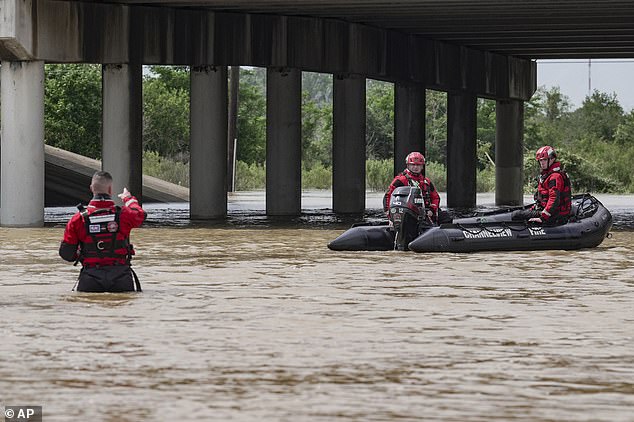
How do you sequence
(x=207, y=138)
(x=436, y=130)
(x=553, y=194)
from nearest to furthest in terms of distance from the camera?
(x=553, y=194) → (x=207, y=138) → (x=436, y=130)

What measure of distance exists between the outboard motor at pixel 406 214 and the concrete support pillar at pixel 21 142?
33.9ft

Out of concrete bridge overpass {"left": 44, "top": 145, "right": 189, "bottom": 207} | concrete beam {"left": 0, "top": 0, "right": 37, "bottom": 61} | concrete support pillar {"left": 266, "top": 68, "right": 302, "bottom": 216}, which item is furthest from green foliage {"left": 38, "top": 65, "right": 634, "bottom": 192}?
concrete beam {"left": 0, "top": 0, "right": 37, "bottom": 61}

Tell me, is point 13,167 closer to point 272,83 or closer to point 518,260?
point 272,83

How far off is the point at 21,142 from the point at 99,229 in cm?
1601

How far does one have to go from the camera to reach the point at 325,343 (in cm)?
1207

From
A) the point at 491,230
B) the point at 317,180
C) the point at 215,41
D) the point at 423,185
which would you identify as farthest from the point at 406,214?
the point at 317,180

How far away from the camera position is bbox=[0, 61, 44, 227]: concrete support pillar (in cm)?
3083

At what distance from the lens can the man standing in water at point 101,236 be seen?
50.5ft

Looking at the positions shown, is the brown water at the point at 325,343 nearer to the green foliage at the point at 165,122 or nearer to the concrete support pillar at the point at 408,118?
the concrete support pillar at the point at 408,118

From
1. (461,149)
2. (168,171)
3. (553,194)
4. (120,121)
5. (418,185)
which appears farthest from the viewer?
(168,171)

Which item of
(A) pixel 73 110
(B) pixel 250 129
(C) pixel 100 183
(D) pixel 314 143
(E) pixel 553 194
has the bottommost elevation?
(E) pixel 553 194

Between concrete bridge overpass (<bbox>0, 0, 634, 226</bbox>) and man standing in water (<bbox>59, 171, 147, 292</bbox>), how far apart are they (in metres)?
14.5

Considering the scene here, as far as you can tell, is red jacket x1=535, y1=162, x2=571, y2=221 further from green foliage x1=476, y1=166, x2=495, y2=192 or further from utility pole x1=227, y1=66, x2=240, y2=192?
green foliage x1=476, y1=166, x2=495, y2=192

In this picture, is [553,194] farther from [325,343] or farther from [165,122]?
[165,122]
